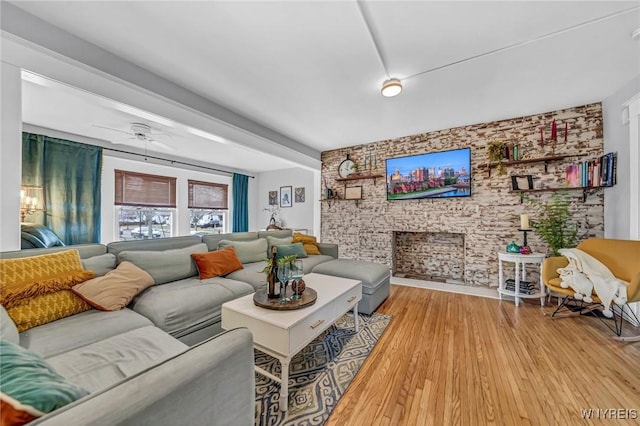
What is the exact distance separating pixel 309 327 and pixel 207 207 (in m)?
5.30

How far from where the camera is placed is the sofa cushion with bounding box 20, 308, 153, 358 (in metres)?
1.25

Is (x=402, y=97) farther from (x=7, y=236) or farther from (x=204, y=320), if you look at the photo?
(x=7, y=236)

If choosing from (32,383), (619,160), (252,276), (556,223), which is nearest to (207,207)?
(252,276)

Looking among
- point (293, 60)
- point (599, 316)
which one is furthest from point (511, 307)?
point (293, 60)

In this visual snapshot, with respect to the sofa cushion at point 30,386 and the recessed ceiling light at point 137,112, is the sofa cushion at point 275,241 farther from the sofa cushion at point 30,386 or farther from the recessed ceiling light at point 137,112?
the sofa cushion at point 30,386

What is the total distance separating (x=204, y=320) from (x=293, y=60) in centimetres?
234

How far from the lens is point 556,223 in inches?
123

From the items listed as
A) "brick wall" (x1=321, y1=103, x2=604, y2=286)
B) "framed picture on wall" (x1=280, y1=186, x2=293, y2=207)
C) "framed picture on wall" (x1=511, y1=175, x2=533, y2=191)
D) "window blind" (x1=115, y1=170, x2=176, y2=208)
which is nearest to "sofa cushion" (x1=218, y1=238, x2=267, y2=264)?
"brick wall" (x1=321, y1=103, x2=604, y2=286)

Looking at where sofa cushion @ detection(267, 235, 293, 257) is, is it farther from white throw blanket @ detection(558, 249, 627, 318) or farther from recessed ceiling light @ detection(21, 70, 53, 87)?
white throw blanket @ detection(558, 249, 627, 318)

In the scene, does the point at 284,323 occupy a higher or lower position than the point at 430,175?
lower

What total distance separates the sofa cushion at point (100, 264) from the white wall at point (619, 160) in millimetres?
5077

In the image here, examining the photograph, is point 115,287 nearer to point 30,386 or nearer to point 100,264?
point 100,264

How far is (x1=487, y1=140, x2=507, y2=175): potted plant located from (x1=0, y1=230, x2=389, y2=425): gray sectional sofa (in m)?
2.60

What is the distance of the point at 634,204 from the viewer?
2.54m
